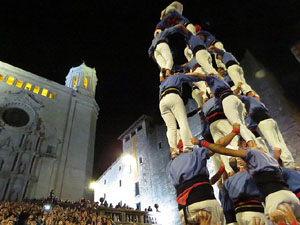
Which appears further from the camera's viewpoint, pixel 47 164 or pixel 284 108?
pixel 47 164

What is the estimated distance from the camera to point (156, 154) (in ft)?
91.7

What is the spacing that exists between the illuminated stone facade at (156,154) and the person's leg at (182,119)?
464 inches

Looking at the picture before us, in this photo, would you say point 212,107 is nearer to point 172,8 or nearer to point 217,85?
point 217,85

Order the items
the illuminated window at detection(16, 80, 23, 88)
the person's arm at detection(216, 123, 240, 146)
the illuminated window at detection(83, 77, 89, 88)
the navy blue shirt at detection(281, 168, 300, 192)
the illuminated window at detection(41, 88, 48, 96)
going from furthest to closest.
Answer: the illuminated window at detection(83, 77, 89, 88), the illuminated window at detection(41, 88, 48, 96), the illuminated window at detection(16, 80, 23, 88), the navy blue shirt at detection(281, 168, 300, 192), the person's arm at detection(216, 123, 240, 146)

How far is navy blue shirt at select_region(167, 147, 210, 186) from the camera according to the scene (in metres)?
3.03

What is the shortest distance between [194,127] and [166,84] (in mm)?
18976

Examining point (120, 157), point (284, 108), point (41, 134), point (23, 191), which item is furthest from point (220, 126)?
point (120, 157)

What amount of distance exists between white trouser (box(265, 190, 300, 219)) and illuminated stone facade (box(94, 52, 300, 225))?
11.8m

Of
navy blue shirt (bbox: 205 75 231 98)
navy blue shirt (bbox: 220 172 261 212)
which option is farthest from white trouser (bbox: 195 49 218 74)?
navy blue shirt (bbox: 220 172 261 212)

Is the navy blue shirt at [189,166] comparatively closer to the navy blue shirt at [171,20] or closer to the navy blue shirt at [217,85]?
the navy blue shirt at [217,85]

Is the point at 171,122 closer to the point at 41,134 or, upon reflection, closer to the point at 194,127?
the point at 194,127

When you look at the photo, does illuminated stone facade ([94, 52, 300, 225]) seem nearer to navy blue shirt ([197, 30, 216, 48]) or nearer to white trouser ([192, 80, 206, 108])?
navy blue shirt ([197, 30, 216, 48])

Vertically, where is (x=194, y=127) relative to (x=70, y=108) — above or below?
below

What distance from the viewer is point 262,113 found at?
5.39m
